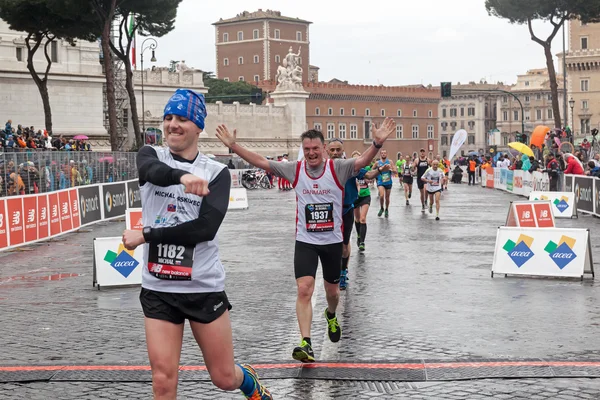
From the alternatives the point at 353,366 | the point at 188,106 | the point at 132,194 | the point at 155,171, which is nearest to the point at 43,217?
the point at 132,194

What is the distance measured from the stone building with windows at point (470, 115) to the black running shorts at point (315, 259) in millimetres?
158451

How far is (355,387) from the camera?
7.12 metres

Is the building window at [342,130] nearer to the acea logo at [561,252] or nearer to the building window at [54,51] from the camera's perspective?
the building window at [54,51]

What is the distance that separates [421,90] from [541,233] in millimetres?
128544

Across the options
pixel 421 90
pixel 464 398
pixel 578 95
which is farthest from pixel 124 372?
pixel 421 90

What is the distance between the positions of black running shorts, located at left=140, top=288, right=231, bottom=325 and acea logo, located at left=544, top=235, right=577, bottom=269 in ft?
29.5

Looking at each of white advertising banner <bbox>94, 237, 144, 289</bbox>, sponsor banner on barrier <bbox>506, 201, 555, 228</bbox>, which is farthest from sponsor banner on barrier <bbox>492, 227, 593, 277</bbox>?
white advertising banner <bbox>94, 237, 144, 289</bbox>

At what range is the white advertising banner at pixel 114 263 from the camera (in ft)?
42.9

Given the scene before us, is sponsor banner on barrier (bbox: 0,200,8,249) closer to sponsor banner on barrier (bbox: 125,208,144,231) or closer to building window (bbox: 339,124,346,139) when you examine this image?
sponsor banner on barrier (bbox: 125,208,144,231)

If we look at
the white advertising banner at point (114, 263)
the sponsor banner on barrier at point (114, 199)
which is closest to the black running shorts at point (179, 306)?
the white advertising banner at point (114, 263)

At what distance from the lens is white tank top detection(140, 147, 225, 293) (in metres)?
5.21

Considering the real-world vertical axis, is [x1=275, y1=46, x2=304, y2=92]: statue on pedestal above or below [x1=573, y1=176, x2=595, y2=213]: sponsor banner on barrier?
above

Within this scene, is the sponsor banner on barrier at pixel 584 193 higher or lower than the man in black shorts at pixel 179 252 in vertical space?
lower

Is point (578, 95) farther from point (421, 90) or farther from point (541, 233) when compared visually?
point (541, 233)
